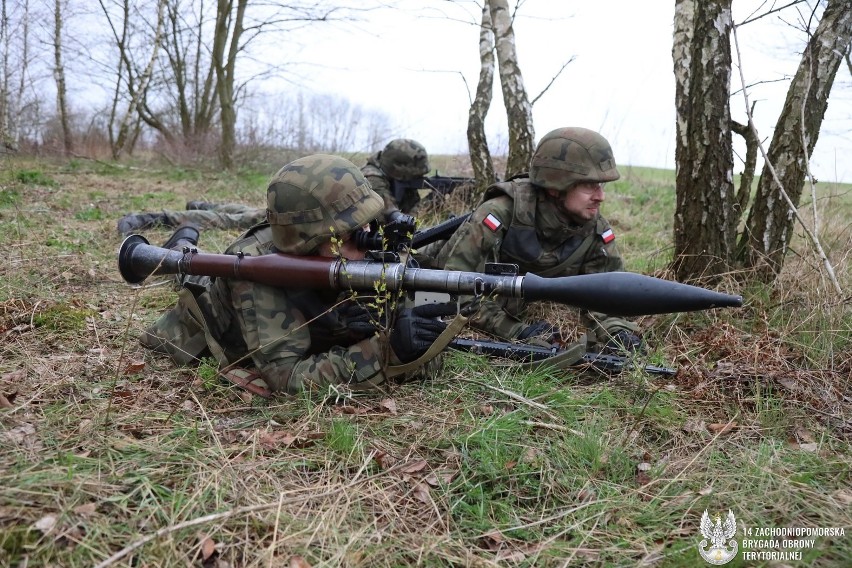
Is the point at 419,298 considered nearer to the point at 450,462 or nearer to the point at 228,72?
the point at 450,462

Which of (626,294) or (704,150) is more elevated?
(704,150)

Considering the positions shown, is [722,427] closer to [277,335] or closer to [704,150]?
[704,150]

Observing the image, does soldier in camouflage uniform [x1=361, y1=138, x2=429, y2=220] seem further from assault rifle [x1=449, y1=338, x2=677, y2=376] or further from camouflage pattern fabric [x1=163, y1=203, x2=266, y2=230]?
assault rifle [x1=449, y1=338, x2=677, y2=376]

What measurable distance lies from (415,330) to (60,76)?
20011 mm

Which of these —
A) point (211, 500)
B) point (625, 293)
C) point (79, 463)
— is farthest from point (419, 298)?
point (79, 463)

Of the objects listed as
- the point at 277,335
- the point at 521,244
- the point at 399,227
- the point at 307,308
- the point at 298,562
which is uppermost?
the point at 399,227

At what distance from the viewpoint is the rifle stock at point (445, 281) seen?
8.22ft

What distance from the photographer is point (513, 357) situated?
3449mm

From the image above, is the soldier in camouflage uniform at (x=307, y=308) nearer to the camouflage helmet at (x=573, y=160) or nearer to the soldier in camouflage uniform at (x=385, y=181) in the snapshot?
the camouflage helmet at (x=573, y=160)

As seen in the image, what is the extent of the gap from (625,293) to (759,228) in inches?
85.6

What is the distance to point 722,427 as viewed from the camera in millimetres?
2752

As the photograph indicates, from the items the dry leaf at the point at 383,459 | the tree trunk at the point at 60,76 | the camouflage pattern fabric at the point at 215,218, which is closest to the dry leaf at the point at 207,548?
the dry leaf at the point at 383,459

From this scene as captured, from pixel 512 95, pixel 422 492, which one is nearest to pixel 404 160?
pixel 512 95

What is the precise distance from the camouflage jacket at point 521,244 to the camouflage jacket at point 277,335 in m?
1.06
